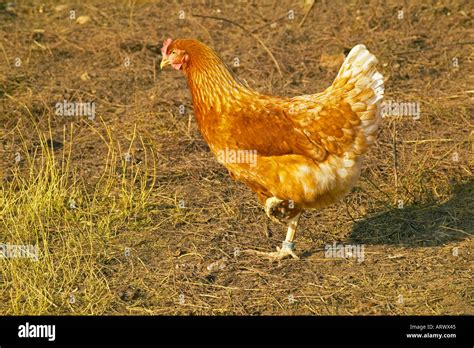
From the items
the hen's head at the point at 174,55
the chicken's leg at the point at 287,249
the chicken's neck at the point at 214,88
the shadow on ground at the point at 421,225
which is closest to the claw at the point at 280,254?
the chicken's leg at the point at 287,249

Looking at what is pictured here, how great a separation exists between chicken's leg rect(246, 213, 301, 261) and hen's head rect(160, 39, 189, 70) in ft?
4.80

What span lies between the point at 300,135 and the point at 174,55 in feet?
3.98

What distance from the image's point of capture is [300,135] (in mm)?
5711

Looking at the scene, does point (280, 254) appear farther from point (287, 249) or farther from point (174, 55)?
point (174, 55)

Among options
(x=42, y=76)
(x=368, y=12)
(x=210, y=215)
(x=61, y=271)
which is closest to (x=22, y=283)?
(x=61, y=271)

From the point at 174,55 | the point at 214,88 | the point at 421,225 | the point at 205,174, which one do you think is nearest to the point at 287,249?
the point at 421,225

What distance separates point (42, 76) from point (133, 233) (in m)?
3.44

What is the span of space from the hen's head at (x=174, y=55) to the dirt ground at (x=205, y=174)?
918 mm

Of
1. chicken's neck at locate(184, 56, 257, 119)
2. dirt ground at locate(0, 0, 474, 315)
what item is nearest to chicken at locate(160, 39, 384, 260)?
chicken's neck at locate(184, 56, 257, 119)

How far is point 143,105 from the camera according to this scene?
27.2ft

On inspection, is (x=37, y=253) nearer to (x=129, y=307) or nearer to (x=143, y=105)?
(x=129, y=307)

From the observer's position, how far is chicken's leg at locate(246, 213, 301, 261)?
5961 millimetres

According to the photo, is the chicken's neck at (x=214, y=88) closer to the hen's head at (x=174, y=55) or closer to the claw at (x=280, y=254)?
the hen's head at (x=174, y=55)

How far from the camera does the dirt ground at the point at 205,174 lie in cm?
550
